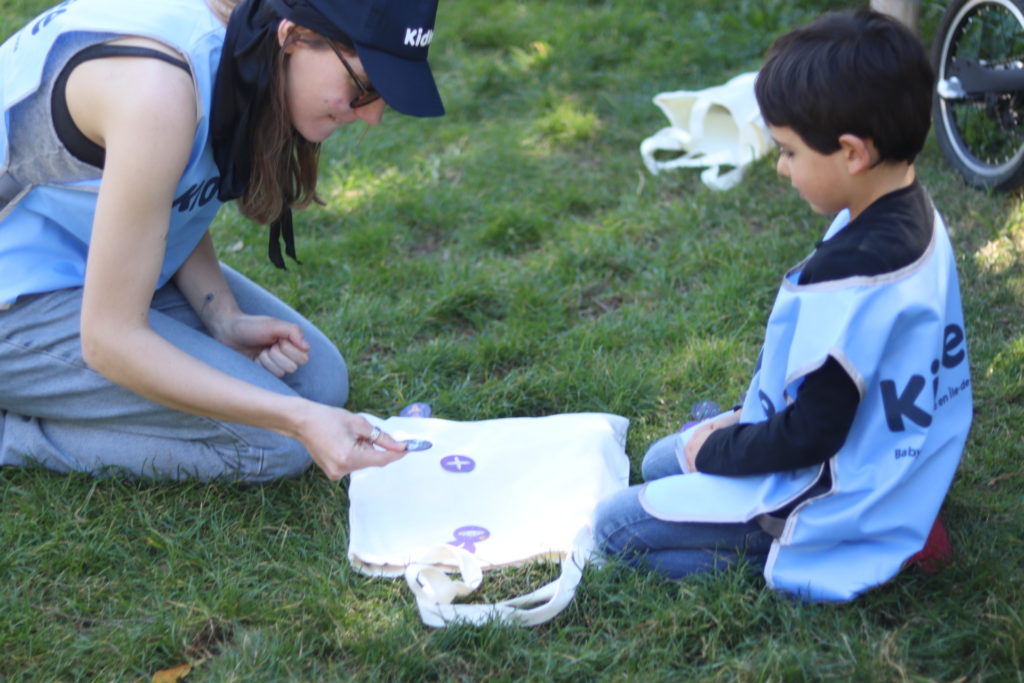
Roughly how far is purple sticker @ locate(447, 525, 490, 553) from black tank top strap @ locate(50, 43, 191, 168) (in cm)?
106

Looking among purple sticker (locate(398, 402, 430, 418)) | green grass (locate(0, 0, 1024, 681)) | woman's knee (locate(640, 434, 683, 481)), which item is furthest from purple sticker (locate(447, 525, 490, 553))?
purple sticker (locate(398, 402, 430, 418))

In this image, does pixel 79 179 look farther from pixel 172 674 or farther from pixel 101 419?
pixel 172 674

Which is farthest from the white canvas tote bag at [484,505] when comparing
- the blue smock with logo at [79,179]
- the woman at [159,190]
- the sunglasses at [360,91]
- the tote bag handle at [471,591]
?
the sunglasses at [360,91]

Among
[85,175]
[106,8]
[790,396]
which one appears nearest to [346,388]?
[85,175]

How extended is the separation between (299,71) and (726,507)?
1.16 metres

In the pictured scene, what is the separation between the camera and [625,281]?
3436 mm

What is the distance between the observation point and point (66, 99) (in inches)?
82.4

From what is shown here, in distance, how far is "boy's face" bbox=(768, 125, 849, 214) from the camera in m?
1.84

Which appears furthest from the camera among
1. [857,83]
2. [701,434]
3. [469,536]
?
[469,536]

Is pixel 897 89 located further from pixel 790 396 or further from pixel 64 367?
pixel 64 367

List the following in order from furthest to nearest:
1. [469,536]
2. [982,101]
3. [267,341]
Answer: [982,101], [267,341], [469,536]

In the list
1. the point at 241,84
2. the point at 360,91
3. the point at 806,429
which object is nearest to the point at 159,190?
the point at 241,84

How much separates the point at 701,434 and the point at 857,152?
647 mm

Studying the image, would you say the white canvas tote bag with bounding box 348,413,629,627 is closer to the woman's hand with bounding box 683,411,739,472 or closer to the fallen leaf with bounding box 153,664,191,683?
the woman's hand with bounding box 683,411,739,472
